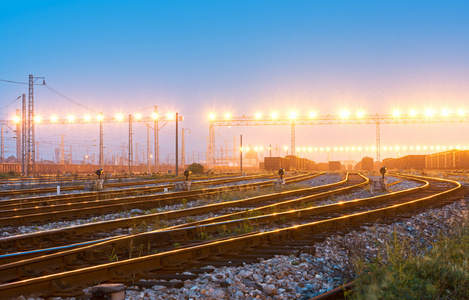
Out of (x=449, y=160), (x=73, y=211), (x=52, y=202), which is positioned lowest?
(x=52, y=202)

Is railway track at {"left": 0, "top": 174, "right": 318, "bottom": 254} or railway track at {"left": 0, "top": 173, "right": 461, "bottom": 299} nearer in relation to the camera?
railway track at {"left": 0, "top": 173, "right": 461, "bottom": 299}

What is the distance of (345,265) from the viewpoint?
5.51 metres

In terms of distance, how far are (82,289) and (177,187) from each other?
1316cm

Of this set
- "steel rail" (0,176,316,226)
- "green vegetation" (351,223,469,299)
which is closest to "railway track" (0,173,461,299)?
"green vegetation" (351,223,469,299)

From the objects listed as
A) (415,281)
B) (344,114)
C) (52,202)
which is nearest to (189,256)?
(415,281)

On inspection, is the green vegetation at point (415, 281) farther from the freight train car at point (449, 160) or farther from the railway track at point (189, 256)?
the freight train car at point (449, 160)

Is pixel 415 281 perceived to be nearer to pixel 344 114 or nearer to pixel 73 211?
pixel 73 211

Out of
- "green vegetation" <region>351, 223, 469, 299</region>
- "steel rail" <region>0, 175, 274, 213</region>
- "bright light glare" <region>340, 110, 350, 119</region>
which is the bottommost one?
"steel rail" <region>0, 175, 274, 213</region>

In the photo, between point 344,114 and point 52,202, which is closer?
point 52,202

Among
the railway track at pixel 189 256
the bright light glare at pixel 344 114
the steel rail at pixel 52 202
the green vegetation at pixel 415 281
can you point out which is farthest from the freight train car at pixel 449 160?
the green vegetation at pixel 415 281

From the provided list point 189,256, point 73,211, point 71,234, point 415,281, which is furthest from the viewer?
point 73,211

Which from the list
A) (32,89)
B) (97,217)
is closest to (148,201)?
(97,217)

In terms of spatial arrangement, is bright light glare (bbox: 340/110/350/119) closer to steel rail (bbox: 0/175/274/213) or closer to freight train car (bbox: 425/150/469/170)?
freight train car (bbox: 425/150/469/170)

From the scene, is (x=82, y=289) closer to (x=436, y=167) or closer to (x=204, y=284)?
(x=204, y=284)
